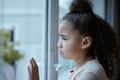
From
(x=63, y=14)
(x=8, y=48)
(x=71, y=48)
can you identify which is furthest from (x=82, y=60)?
(x=63, y=14)

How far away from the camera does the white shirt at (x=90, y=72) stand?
1.17m

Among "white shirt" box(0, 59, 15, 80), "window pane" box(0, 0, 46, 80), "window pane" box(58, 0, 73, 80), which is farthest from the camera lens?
"window pane" box(58, 0, 73, 80)

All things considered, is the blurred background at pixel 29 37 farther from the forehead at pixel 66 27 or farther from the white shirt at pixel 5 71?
the forehead at pixel 66 27

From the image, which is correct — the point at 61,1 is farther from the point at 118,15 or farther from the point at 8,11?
the point at 118,15

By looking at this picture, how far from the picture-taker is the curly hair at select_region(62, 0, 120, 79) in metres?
1.28

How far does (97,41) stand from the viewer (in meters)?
1.30

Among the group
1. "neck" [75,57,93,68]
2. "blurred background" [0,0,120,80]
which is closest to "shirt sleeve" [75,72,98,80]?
"neck" [75,57,93,68]

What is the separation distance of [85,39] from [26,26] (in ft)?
1.15

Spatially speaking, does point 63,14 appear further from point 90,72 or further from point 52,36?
point 90,72

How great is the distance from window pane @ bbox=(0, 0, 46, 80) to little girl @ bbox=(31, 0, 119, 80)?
7.7 inches

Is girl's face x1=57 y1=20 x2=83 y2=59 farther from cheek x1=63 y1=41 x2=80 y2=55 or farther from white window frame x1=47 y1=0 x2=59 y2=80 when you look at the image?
white window frame x1=47 y1=0 x2=59 y2=80

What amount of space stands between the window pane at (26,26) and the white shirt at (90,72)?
0.28 metres

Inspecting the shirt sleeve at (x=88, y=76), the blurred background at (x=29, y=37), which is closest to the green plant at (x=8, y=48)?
the blurred background at (x=29, y=37)

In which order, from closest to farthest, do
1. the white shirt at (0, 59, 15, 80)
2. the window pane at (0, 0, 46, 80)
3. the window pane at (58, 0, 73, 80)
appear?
the white shirt at (0, 59, 15, 80)
the window pane at (0, 0, 46, 80)
the window pane at (58, 0, 73, 80)
